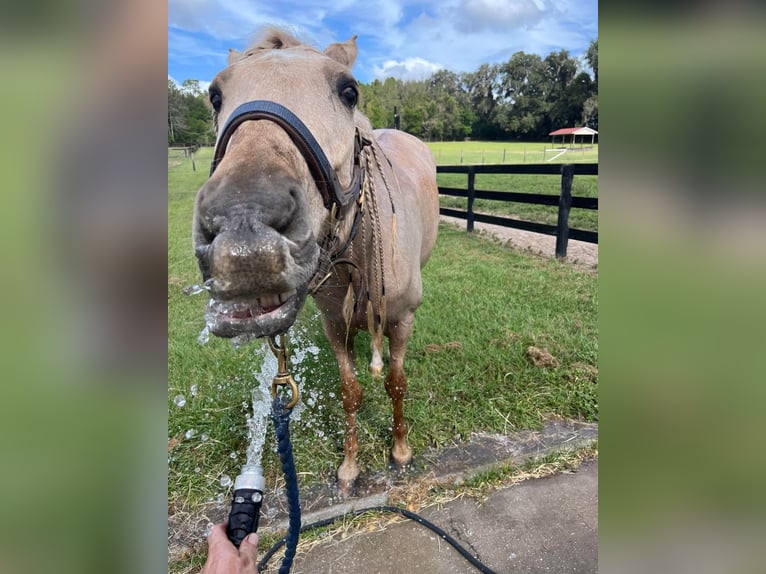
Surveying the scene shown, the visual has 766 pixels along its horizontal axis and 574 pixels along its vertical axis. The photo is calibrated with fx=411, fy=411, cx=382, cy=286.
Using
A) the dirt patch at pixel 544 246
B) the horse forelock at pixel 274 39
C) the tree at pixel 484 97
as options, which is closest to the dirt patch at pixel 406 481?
the horse forelock at pixel 274 39

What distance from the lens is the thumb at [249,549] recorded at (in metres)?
1.19

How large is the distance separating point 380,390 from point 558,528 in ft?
5.49

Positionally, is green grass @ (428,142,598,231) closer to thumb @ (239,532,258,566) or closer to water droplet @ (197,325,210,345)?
water droplet @ (197,325,210,345)

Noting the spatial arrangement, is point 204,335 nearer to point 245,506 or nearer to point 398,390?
point 245,506

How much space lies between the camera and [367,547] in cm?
219

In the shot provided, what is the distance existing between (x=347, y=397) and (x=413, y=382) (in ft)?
3.13

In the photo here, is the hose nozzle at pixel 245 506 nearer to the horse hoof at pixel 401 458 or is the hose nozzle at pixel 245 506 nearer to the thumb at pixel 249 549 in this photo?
the thumb at pixel 249 549

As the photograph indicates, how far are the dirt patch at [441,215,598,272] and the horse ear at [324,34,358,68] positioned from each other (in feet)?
17.4

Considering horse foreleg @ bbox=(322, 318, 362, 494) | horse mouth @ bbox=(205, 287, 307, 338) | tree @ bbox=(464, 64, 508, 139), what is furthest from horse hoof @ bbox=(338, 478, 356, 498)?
tree @ bbox=(464, 64, 508, 139)

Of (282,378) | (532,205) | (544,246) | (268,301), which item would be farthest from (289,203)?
(532,205)

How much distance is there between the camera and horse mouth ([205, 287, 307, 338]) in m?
1.19

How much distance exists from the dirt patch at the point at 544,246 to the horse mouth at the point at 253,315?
6.08 metres
